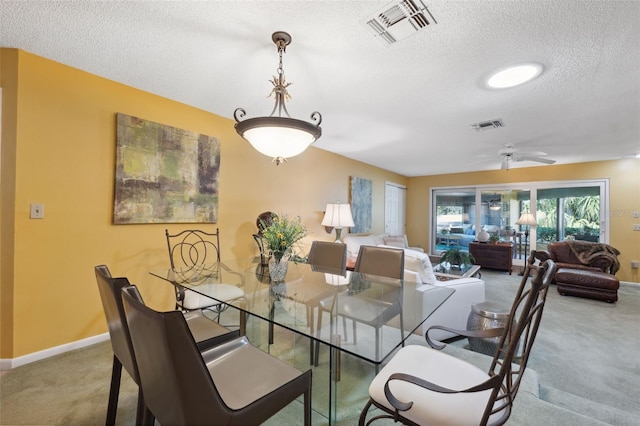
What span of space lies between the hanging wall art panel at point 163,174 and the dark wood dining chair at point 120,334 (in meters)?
1.40

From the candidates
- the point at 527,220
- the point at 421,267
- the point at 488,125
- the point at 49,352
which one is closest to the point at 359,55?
the point at 421,267

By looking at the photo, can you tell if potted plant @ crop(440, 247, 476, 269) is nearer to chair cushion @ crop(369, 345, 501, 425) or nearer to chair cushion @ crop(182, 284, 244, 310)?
chair cushion @ crop(369, 345, 501, 425)

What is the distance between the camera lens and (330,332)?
1.40 m

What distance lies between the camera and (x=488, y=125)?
340cm

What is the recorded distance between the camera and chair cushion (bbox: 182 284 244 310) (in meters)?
1.97

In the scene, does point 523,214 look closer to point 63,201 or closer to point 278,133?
point 278,133

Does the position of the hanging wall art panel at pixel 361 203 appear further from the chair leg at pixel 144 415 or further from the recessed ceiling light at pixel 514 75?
the chair leg at pixel 144 415

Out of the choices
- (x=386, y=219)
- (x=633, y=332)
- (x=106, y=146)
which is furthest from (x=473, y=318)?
(x=386, y=219)

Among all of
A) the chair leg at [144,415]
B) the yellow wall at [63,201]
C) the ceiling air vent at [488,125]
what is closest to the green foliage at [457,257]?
the ceiling air vent at [488,125]

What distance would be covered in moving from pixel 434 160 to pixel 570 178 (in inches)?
115

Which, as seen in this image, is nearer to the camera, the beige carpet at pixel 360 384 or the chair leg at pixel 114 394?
the chair leg at pixel 114 394

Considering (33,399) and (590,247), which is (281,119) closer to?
(33,399)

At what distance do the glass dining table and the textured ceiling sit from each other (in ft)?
5.67

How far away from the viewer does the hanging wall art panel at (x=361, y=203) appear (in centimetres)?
554
